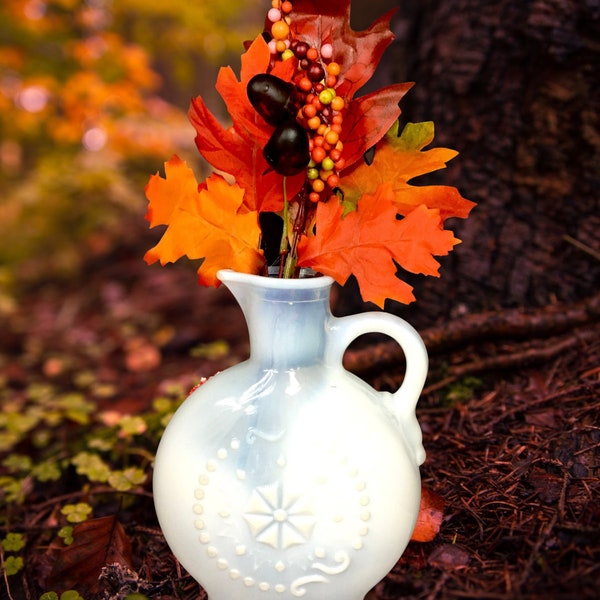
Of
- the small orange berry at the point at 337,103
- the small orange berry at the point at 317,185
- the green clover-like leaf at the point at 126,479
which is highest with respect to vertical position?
the small orange berry at the point at 337,103

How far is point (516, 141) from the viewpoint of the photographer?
75.4 inches

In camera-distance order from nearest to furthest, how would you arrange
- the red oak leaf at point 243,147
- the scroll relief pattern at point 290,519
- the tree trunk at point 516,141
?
the scroll relief pattern at point 290,519
the red oak leaf at point 243,147
the tree trunk at point 516,141

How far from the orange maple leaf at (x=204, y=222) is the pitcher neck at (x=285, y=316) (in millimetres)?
51

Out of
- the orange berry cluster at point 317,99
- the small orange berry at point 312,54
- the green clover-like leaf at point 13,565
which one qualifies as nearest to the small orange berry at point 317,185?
the orange berry cluster at point 317,99

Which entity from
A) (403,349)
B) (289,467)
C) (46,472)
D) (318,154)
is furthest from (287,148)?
(46,472)

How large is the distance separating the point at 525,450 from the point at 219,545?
77 cm

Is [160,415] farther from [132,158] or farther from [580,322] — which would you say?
[132,158]

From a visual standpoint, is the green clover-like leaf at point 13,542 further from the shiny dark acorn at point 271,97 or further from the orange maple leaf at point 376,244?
the shiny dark acorn at point 271,97

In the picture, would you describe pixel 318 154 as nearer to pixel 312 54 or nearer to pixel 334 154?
pixel 334 154

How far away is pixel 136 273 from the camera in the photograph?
4.73 meters

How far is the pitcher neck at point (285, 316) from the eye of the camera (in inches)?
44.4

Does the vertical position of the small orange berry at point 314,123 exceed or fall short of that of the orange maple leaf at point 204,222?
it exceeds it

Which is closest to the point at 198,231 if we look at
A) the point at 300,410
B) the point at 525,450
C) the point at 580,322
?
the point at 300,410

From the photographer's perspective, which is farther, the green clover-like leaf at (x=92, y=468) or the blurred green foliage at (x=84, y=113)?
the blurred green foliage at (x=84, y=113)
